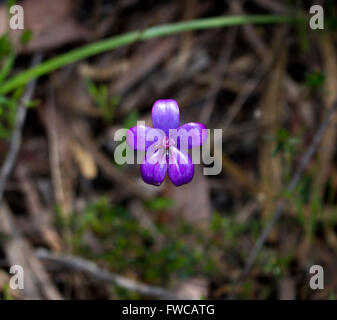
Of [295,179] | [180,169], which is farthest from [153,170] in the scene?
[295,179]

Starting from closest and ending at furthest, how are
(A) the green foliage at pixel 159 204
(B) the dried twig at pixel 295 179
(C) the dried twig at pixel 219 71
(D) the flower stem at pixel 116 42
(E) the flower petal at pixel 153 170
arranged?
(E) the flower petal at pixel 153 170 < (B) the dried twig at pixel 295 179 < (D) the flower stem at pixel 116 42 < (A) the green foliage at pixel 159 204 < (C) the dried twig at pixel 219 71

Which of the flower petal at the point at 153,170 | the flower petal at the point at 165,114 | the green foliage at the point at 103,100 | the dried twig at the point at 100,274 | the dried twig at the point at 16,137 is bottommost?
the dried twig at the point at 100,274

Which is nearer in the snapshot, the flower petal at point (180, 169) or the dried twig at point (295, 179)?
the flower petal at point (180, 169)

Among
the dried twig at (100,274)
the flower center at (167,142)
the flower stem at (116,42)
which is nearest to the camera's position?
the flower center at (167,142)

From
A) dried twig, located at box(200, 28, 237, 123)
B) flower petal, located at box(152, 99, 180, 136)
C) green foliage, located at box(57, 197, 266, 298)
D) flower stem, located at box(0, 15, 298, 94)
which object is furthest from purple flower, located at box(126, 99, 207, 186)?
dried twig, located at box(200, 28, 237, 123)

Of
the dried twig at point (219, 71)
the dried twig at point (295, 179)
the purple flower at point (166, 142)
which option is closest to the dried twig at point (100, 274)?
the dried twig at point (295, 179)

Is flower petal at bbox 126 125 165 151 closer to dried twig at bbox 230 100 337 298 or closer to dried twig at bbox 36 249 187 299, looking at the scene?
dried twig at bbox 230 100 337 298

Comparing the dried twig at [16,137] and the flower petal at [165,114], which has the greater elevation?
the dried twig at [16,137]

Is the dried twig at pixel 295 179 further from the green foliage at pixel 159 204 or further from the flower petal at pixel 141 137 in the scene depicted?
the flower petal at pixel 141 137
